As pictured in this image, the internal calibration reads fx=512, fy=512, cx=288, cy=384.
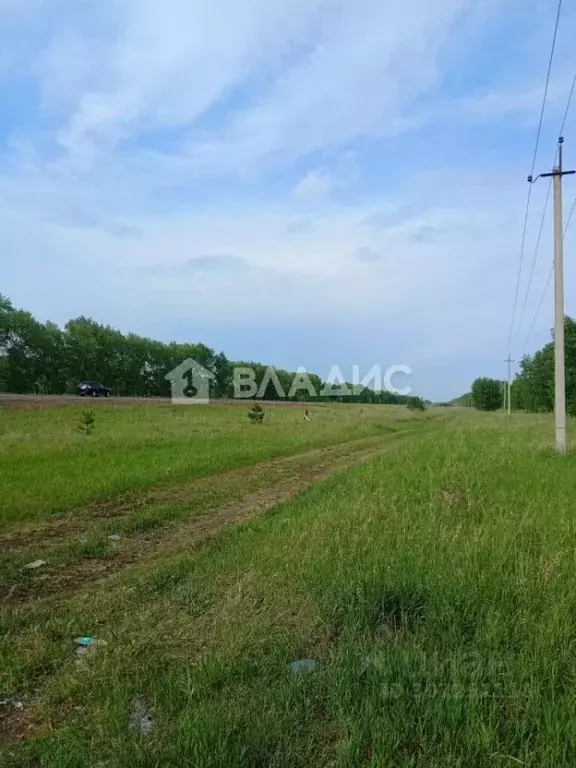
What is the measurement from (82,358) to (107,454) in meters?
57.4

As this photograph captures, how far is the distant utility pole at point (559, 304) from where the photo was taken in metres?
13.5

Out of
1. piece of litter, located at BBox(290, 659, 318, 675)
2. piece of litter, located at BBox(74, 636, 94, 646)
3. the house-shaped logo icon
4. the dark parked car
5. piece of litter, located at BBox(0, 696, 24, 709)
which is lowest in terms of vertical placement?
piece of litter, located at BBox(0, 696, 24, 709)

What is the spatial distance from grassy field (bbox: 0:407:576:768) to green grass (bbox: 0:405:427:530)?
8.00ft

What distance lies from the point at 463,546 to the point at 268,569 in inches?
75.4

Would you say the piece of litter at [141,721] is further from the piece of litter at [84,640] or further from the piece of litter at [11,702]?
the piece of litter at [84,640]

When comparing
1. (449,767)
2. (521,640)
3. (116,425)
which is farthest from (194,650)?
(116,425)

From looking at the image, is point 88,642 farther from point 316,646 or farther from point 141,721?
point 316,646

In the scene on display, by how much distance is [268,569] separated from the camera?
4898 millimetres

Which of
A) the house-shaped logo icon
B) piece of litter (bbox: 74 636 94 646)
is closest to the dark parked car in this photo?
the house-shaped logo icon

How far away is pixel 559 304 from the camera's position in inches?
538

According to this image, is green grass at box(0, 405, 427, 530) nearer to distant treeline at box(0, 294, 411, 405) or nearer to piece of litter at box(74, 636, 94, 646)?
piece of litter at box(74, 636, 94, 646)

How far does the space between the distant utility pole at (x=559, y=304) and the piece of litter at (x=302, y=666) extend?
1208cm

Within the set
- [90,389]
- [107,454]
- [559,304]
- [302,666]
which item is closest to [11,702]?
[302,666]

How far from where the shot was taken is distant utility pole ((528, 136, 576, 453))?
13539 mm
